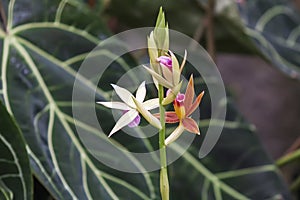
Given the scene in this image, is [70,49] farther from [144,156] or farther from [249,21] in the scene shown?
[249,21]

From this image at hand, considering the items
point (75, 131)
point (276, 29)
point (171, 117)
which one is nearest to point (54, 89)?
point (75, 131)

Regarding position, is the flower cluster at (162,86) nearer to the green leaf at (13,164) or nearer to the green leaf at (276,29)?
the green leaf at (13,164)

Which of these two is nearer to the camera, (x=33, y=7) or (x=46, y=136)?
(x=46, y=136)

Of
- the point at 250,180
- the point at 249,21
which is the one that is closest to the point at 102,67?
the point at 250,180

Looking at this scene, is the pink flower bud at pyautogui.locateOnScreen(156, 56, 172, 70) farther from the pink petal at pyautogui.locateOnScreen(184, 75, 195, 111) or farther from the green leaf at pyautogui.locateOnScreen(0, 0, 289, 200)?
the green leaf at pyautogui.locateOnScreen(0, 0, 289, 200)

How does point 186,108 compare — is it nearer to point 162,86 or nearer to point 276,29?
point 162,86

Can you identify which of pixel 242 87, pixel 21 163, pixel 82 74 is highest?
pixel 242 87
